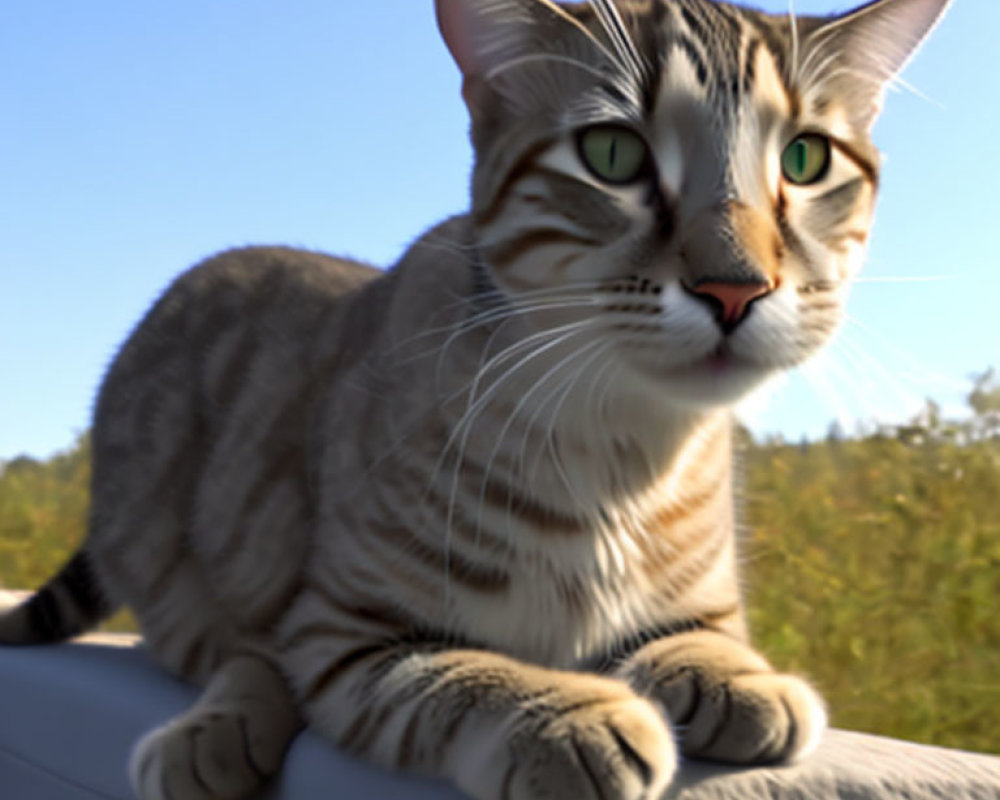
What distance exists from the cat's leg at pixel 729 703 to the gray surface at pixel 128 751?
0.06 ft

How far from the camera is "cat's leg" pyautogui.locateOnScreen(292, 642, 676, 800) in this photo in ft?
2.58

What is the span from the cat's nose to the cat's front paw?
1.00ft

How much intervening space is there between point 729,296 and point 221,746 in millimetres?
590

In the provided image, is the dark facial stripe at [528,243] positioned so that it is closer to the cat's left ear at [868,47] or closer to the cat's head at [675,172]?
the cat's head at [675,172]

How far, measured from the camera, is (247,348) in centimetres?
144

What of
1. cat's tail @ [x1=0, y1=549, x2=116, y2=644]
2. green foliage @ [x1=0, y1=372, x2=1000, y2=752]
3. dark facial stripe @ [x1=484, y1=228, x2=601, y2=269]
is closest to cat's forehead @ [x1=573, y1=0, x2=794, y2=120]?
dark facial stripe @ [x1=484, y1=228, x2=601, y2=269]

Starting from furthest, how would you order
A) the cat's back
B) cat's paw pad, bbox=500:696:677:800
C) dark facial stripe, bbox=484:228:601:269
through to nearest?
the cat's back
dark facial stripe, bbox=484:228:601:269
cat's paw pad, bbox=500:696:677:800

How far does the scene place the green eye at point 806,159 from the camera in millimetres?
934

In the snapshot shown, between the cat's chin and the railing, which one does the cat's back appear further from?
the cat's chin

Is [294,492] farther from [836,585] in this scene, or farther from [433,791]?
[836,585]

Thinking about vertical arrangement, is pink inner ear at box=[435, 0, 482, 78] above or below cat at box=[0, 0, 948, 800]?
above

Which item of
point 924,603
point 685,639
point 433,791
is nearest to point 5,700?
point 433,791

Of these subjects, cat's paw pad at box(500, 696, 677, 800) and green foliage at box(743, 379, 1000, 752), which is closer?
cat's paw pad at box(500, 696, 677, 800)

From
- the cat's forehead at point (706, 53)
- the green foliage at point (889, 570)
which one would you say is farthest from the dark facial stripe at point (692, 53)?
the green foliage at point (889, 570)
